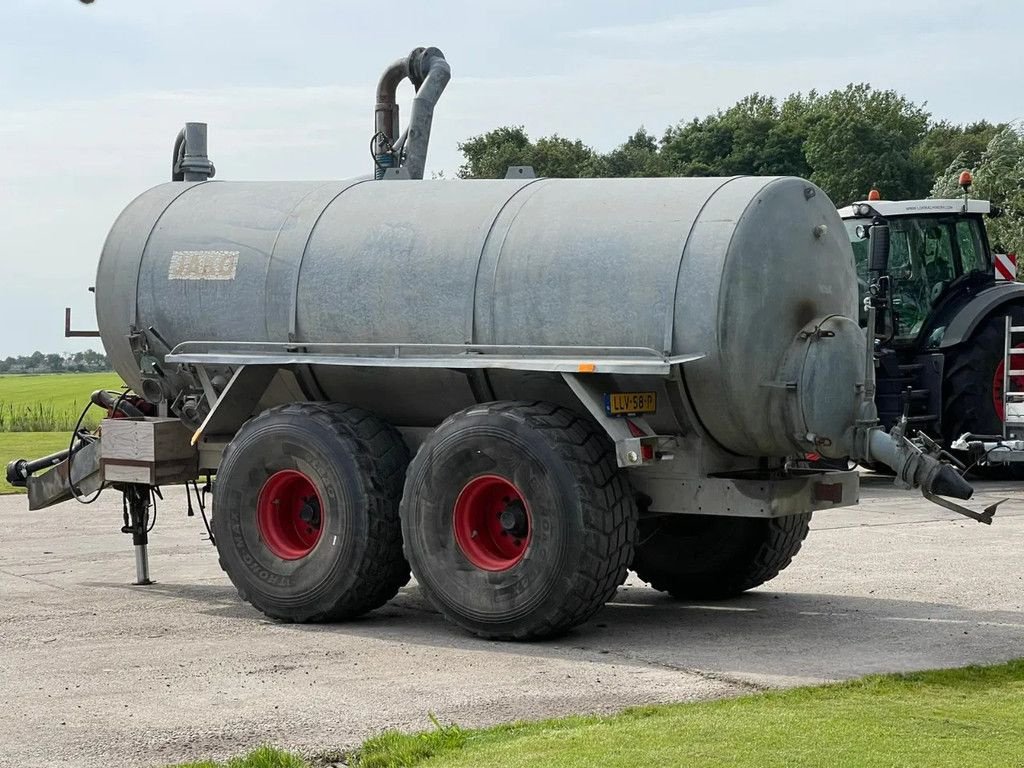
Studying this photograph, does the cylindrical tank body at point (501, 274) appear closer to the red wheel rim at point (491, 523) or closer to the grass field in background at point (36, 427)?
the red wheel rim at point (491, 523)

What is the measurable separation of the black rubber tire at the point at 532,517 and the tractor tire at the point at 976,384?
9.54 meters

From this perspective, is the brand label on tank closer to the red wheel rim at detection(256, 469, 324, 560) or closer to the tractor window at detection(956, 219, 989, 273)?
the red wheel rim at detection(256, 469, 324, 560)

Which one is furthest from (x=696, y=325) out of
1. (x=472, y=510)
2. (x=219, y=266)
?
(x=219, y=266)

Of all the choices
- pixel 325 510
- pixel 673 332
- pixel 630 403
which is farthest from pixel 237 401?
pixel 673 332

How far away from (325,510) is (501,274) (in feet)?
6.02

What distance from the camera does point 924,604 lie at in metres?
10.9

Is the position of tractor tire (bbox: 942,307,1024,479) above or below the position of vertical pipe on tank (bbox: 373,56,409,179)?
below

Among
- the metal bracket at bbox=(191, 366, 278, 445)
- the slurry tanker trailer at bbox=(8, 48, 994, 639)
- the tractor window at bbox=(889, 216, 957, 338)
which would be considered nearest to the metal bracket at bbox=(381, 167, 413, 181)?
the slurry tanker trailer at bbox=(8, 48, 994, 639)

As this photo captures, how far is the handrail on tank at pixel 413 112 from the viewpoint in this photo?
12438 millimetres

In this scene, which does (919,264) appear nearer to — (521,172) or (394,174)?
(394,174)

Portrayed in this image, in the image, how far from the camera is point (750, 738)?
6.67m

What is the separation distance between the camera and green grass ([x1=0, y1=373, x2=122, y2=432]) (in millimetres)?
34750

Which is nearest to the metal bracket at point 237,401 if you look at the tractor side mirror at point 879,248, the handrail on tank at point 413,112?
the handrail on tank at point 413,112

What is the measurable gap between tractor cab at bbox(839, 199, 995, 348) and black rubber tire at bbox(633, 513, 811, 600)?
7867 millimetres
